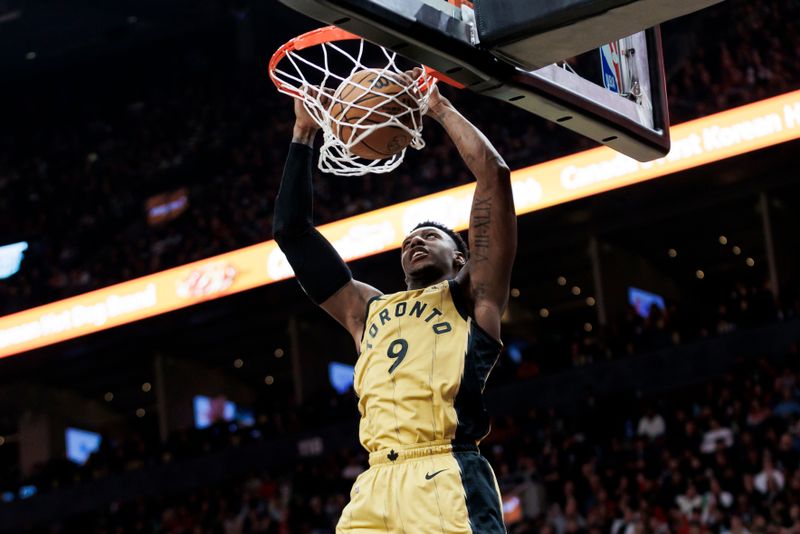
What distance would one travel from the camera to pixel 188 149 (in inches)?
927

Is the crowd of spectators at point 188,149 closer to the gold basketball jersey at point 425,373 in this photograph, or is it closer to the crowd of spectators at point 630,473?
the crowd of spectators at point 630,473

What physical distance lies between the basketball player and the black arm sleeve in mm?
37

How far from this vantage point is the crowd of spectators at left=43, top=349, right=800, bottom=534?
12.0m

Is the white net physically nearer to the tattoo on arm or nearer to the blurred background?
the tattoo on arm

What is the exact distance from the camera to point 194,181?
22.7 m

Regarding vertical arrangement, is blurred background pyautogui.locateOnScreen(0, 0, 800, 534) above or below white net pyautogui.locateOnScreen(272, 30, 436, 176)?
above

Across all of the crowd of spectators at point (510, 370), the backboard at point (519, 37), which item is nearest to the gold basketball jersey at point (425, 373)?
the backboard at point (519, 37)

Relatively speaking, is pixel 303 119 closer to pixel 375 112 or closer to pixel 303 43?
pixel 303 43

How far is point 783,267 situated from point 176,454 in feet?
31.6

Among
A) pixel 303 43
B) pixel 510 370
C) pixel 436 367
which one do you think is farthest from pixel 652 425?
pixel 436 367

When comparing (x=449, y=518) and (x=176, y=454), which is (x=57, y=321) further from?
(x=449, y=518)

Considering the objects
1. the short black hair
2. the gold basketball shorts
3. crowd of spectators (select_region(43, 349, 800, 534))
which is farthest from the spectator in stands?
the gold basketball shorts

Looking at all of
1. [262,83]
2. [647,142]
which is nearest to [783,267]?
[262,83]

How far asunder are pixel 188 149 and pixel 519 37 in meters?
20.6
